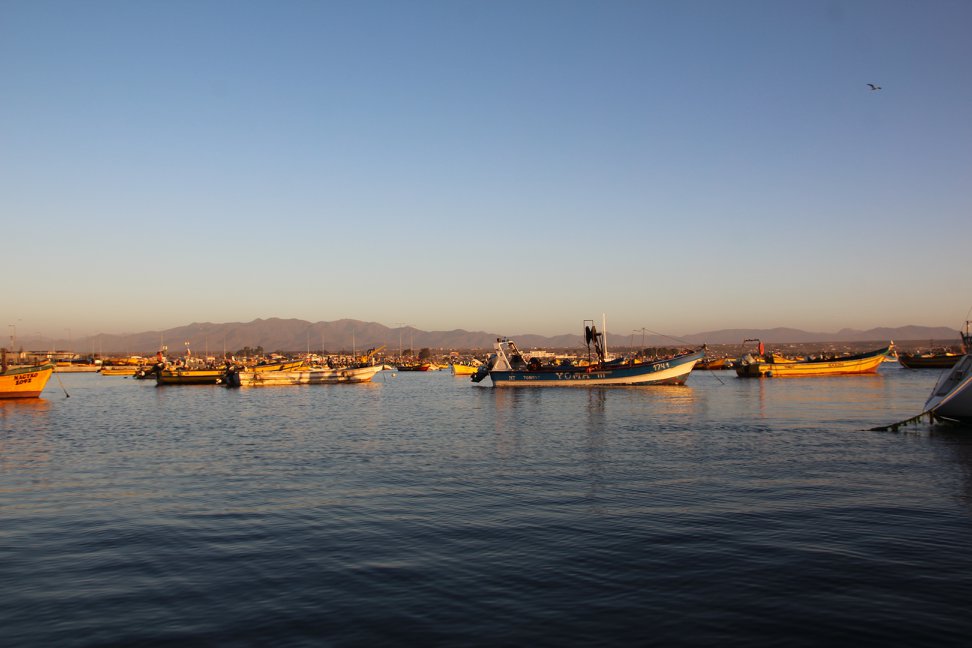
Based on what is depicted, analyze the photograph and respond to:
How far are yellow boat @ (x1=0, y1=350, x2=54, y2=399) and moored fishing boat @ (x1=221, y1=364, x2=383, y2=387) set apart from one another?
30.9 metres

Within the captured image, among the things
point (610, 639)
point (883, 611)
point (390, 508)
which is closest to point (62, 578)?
point (390, 508)

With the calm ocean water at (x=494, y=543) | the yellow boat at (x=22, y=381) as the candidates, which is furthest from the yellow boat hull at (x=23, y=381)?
the calm ocean water at (x=494, y=543)

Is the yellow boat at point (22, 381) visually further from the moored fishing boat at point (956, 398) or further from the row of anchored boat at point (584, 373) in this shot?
the moored fishing boat at point (956, 398)

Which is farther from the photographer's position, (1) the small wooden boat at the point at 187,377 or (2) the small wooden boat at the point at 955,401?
(1) the small wooden boat at the point at 187,377

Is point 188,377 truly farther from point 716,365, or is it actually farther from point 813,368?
point 716,365

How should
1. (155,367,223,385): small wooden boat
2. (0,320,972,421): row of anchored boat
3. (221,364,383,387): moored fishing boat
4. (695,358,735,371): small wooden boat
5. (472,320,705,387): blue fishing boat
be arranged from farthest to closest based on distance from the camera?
(695,358,735,371): small wooden boat
(155,367,223,385): small wooden boat
(221,364,383,387): moored fishing boat
(472,320,705,387): blue fishing boat
(0,320,972,421): row of anchored boat

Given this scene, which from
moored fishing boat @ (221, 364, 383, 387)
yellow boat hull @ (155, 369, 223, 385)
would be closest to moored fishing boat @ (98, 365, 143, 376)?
yellow boat hull @ (155, 369, 223, 385)

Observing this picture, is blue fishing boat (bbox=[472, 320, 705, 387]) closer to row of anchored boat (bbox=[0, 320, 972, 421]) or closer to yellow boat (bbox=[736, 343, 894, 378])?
row of anchored boat (bbox=[0, 320, 972, 421])

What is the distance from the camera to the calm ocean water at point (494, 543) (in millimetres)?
9641

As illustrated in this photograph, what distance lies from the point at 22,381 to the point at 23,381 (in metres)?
0.08

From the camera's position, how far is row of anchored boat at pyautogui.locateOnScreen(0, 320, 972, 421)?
114 feet

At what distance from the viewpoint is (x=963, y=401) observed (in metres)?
32.4

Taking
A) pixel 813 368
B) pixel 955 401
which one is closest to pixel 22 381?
pixel 955 401

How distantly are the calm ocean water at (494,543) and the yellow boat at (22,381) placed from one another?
42024 mm
